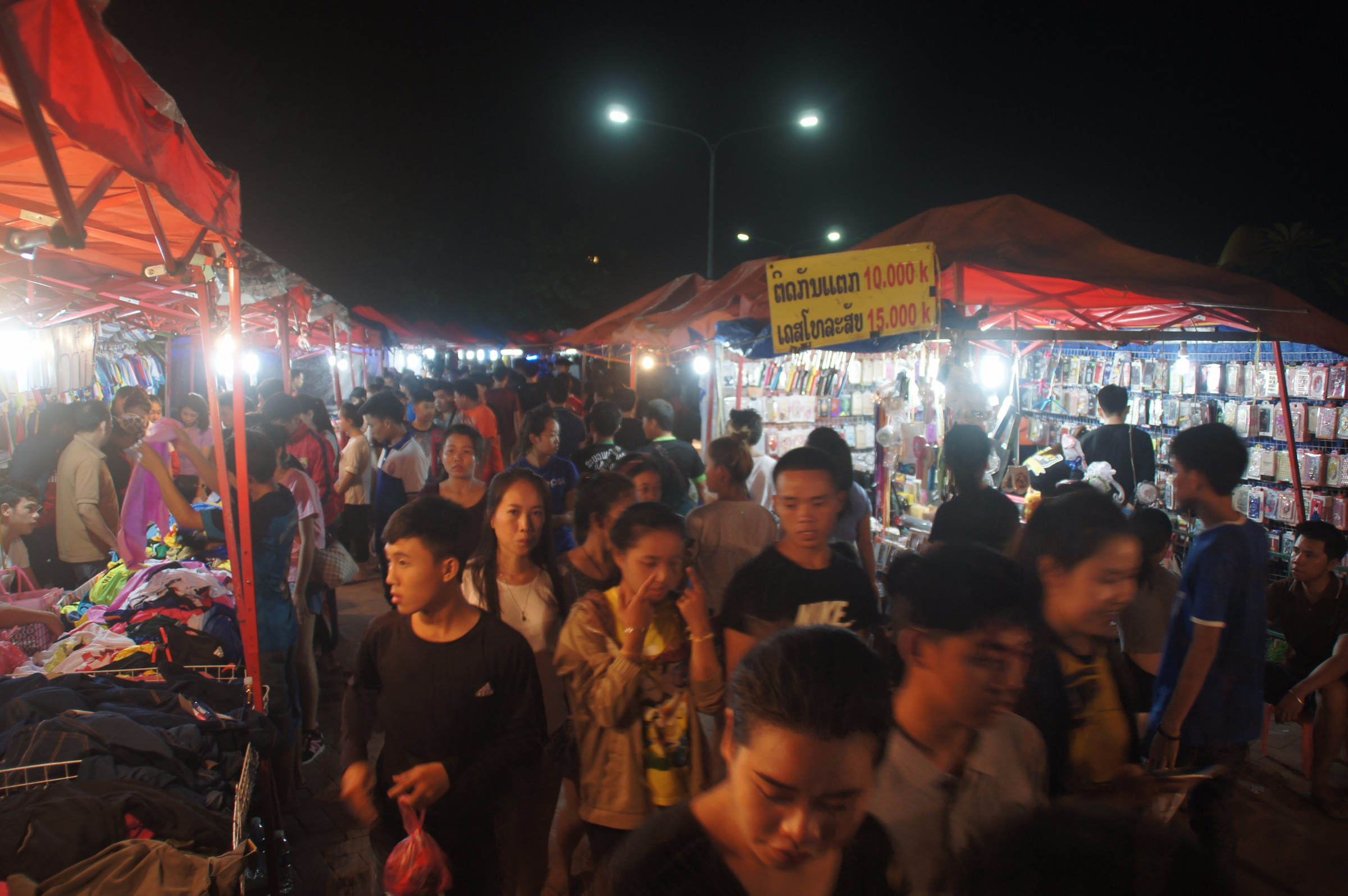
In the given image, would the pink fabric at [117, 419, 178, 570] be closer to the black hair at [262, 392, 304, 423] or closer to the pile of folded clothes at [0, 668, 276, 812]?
the black hair at [262, 392, 304, 423]

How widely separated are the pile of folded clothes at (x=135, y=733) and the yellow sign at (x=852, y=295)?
13.1 feet

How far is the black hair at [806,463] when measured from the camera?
9.02ft

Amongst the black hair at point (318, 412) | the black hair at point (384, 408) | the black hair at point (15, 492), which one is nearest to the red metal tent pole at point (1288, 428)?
the black hair at point (384, 408)

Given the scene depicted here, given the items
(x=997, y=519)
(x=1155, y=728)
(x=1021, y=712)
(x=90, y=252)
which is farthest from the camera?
(x=90, y=252)

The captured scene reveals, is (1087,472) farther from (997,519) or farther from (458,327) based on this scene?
(458,327)

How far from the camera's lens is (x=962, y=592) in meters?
1.79

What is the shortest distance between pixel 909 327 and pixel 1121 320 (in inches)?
161

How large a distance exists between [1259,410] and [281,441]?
339 inches

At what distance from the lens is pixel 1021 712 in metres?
2.04

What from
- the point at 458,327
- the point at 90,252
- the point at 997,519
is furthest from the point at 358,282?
the point at 997,519

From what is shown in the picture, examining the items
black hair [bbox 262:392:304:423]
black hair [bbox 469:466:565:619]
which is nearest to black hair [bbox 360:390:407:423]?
black hair [bbox 262:392:304:423]

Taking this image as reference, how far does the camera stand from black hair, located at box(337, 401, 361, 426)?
286 inches

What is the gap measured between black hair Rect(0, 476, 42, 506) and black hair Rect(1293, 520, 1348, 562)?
790cm

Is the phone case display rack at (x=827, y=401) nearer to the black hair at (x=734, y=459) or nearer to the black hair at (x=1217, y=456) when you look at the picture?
the black hair at (x=734, y=459)
